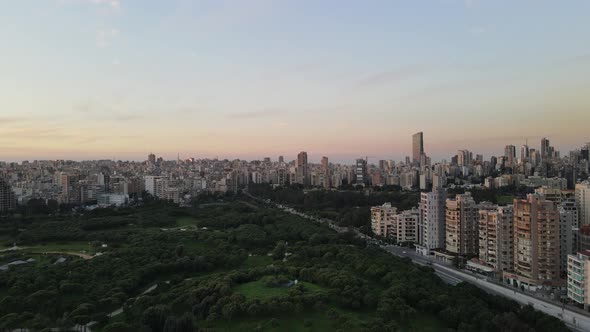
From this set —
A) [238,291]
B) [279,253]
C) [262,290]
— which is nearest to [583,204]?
[279,253]

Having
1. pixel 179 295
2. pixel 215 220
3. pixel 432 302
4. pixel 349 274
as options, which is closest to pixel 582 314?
pixel 432 302

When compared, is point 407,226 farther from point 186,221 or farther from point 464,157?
point 464,157

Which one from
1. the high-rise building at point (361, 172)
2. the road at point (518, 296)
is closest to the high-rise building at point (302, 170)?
the high-rise building at point (361, 172)

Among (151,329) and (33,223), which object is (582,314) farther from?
(33,223)

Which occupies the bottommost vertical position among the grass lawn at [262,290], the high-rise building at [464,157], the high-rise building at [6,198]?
the grass lawn at [262,290]

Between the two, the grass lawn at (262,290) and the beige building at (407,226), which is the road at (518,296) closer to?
the beige building at (407,226)

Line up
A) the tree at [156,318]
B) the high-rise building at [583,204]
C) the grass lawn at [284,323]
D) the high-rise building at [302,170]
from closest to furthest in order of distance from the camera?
1. the tree at [156,318]
2. the grass lawn at [284,323]
3. the high-rise building at [583,204]
4. the high-rise building at [302,170]
